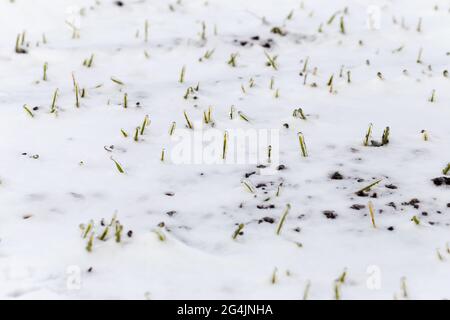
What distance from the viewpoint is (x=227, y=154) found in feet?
12.6

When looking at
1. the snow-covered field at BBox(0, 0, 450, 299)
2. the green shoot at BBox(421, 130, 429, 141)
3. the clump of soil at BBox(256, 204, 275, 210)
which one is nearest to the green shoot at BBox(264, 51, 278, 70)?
the snow-covered field at BBox(0, 0, 450, 299)

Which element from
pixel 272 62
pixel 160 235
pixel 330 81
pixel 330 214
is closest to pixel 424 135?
pixel 330 81

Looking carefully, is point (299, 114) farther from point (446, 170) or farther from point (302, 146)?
point (446, 170)

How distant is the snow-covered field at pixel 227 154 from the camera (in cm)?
281

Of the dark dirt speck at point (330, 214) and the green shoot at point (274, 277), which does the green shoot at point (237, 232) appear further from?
the dark dirt speck at point (330, 214)

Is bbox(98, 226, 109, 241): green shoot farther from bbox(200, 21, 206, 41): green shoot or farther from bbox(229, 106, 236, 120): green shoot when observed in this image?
bbox(200, 21, 206, 41): green shoot

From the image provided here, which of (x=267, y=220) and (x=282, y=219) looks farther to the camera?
(x=267, y=220)

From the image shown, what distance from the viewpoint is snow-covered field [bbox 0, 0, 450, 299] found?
2.81 metres

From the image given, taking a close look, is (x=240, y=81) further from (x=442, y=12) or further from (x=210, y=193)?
(x=442, y=12)

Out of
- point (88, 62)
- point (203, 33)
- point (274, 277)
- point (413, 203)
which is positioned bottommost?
point (274, 277)

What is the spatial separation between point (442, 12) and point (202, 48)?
2646 millimetres

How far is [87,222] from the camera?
3.11 meters

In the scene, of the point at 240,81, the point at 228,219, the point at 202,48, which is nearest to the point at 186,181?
the point at 228,219

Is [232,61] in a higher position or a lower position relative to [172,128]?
higher
